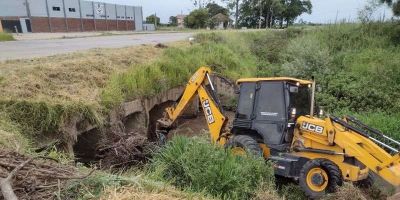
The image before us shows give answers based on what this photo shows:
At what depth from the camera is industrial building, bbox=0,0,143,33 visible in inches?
1716

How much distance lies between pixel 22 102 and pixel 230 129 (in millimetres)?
4370

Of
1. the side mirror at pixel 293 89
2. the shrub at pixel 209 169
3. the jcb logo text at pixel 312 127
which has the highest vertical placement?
the side mirror at pixel 293 89

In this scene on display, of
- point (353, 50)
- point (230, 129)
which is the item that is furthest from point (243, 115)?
point (353, 50)

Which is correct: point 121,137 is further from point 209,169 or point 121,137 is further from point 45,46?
point 45,46

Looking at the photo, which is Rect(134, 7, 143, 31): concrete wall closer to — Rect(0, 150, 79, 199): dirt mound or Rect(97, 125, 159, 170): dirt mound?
Rect(97, 125, 159, 170): dirt mound

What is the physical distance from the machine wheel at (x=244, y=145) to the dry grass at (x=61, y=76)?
3.11 m

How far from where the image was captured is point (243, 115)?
27.1ft

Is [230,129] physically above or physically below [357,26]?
below

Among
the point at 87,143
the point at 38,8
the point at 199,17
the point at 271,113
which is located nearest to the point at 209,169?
the point at 271,113

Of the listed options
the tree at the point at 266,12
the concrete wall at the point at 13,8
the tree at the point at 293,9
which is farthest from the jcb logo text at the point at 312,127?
the tree at the point at 293,9

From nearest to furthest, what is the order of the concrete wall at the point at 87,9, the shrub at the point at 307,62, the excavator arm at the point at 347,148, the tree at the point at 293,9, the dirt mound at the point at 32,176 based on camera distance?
the dirt mound at the point at 32,176 → the excavator arm at the point at 347,148 → the shrub at the point at 307,62 → the concrete wall at the point at 87,9 → the tree at the point at 293,9

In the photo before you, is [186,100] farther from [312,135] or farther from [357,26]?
[357,26]

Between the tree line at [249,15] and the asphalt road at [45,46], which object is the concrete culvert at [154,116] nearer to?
the asphalt road at [45,46]

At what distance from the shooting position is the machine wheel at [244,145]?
757 centimetres
